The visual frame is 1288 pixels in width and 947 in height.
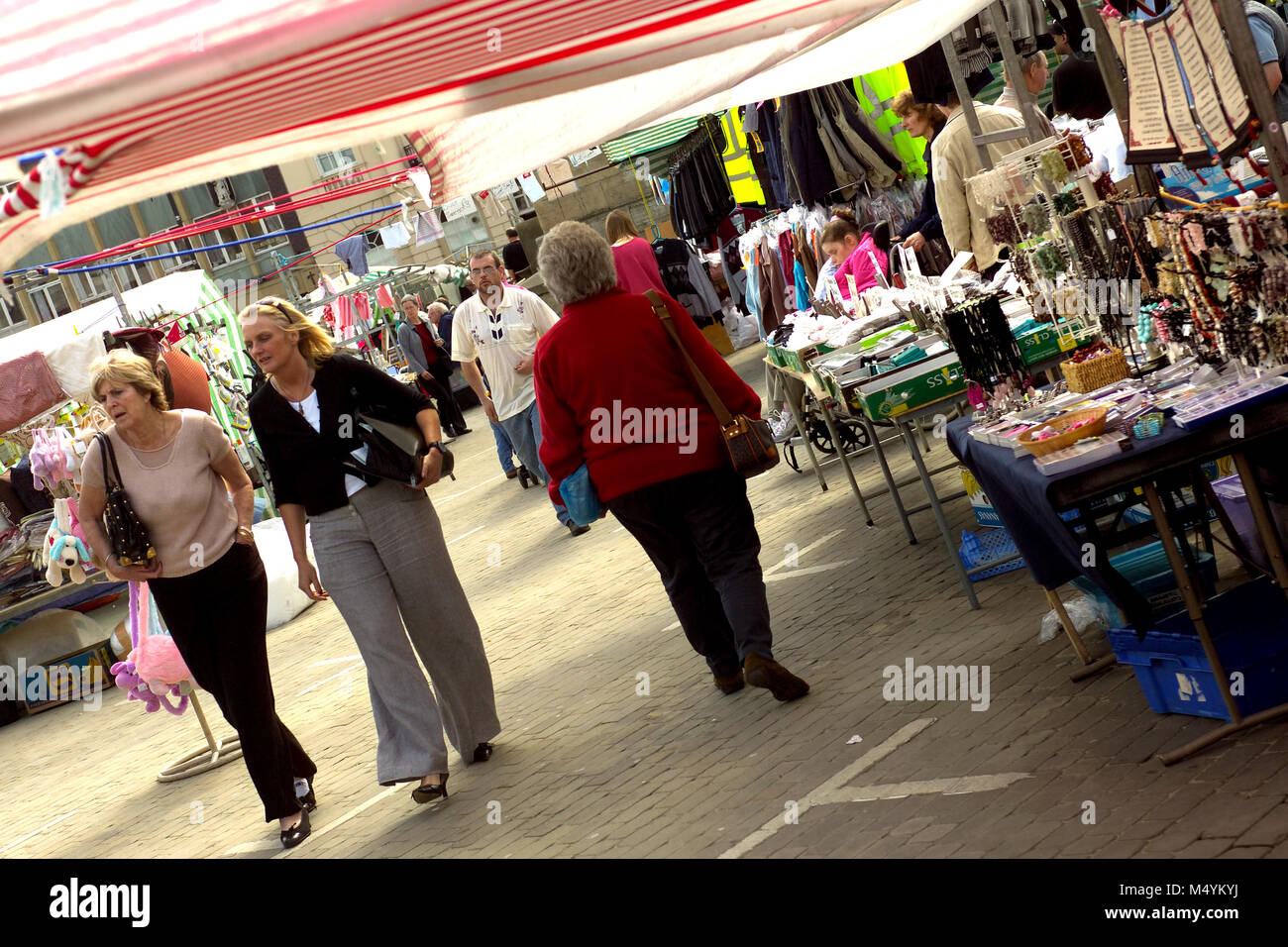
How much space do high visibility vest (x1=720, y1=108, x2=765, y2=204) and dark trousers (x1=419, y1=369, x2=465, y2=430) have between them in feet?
20.7

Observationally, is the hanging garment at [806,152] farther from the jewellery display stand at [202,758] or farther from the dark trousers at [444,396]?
the dark trousers at [444,396]

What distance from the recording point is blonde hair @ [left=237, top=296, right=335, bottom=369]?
5742 millimetres

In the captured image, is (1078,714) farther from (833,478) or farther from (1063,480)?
(833,478)

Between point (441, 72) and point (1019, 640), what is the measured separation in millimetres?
3587

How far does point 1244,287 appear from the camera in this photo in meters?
3.73

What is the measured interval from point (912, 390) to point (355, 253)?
27622mm

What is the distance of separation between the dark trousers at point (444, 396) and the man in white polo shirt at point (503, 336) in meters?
9.08

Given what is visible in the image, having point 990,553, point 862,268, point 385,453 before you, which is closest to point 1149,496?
point 990,553

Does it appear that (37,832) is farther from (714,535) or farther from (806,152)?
(806,152)

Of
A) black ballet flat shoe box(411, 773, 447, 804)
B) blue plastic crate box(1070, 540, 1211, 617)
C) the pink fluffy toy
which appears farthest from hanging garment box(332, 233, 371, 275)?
blue plastic crate box(1070, 540, 1211, 617)

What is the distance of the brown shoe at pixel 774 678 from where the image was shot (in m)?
5.55

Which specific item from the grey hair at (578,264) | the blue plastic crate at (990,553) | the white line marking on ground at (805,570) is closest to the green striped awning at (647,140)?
the white line marking on ground at (805,570)

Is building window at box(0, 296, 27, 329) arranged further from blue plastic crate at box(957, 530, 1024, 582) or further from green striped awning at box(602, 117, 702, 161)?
blue plastic crate at box(957, 530, 1024, 582)
